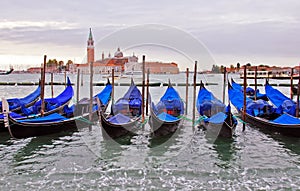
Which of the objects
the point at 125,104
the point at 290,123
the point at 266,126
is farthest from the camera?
the point at 125,104

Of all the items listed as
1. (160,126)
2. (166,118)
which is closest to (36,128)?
(160,126)

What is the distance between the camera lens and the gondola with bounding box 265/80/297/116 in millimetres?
7286

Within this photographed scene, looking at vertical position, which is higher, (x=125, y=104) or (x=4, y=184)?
(x=125, y=104)

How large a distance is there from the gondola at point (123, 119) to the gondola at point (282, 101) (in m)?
3.44

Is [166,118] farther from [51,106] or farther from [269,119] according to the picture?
[51,106]

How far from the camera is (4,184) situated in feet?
13.2

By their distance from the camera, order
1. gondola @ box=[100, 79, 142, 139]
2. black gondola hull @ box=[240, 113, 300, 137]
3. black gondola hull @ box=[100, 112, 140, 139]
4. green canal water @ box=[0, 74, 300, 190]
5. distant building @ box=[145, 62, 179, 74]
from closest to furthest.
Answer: green canal water @ box=[0, 74, 300, 190] → black gondola hull @ box=[100, 112, 140, 139] → gondola @ box=[100, 79, 142, 139] → black gondola hull @ box=[240, 113, 300, 137] → distant building @ box=[145, 62, 179, 74]

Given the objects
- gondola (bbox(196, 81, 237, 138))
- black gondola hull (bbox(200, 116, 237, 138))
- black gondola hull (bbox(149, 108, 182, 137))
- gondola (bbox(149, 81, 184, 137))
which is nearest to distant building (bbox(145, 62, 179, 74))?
gondola (bbox(149, 81, 184, 137))

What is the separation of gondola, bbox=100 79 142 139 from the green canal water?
0.64 feet

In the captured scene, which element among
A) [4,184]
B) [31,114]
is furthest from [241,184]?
[31,114]

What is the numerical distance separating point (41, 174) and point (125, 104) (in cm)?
342

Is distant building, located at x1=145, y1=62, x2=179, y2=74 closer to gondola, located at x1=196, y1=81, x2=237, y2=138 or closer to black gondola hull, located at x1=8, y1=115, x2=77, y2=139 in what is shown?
gondola, located at x1=196, y1=81, x2=237, y2=138

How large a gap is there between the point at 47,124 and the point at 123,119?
4.87 ft

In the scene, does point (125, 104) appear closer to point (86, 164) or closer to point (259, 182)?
point (86, 164)
